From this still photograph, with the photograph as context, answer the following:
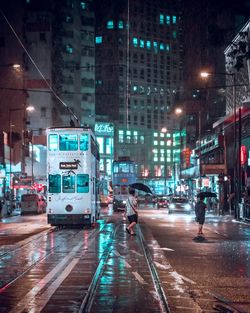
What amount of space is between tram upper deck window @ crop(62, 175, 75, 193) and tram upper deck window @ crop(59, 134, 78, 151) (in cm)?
152

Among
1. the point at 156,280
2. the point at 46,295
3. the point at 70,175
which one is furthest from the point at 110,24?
the point at 46,295

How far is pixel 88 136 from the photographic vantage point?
30.2 meters

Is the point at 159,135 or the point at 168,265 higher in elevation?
the point at 159,135

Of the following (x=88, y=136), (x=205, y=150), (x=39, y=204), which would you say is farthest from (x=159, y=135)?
(x=88, y=136)

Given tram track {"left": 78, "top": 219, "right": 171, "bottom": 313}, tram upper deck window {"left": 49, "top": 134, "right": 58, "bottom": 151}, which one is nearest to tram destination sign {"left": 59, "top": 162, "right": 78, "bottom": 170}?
tram upper deck window {"left": 49, "top": 134, "right": 58, "bottom": 151}

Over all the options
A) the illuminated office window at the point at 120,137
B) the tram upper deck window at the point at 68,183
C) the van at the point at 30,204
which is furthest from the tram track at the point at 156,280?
the illuminated office window at the point at 120,137

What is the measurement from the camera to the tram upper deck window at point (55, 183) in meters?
30.6

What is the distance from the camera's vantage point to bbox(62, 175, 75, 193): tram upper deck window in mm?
30502

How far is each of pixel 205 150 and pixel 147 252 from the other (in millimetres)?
55504

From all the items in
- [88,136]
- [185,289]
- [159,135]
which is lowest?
[185,289]

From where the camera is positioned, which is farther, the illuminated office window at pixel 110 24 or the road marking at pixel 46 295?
the illuminated office window at pixel 110 24

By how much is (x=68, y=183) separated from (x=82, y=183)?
2.36 feet

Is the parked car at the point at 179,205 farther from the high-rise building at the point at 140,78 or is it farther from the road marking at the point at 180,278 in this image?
the high-rise building at the point at 140,78

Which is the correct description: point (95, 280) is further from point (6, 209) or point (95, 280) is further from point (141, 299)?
point (6, 209)
